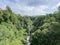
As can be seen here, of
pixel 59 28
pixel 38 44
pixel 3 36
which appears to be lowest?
pixel 38 44

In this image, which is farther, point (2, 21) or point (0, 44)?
point (2, 21)

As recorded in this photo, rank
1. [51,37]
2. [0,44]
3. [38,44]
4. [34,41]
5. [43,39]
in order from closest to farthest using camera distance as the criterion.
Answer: [0,44] → [51,37] → [43,39] → [38,44] → [34,41]

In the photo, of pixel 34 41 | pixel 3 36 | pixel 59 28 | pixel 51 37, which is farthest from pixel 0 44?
pixel 34 41

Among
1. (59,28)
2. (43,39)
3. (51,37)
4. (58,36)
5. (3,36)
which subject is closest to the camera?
(59,28)

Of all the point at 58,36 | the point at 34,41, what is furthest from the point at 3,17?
the point at 58,36

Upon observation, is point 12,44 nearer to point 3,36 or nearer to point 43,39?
point 3,36

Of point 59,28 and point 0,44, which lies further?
point 0,44

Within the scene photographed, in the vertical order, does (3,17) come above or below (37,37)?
above

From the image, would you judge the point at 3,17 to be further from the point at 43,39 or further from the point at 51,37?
the point at 51,37

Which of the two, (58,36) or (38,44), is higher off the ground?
(58,36)
